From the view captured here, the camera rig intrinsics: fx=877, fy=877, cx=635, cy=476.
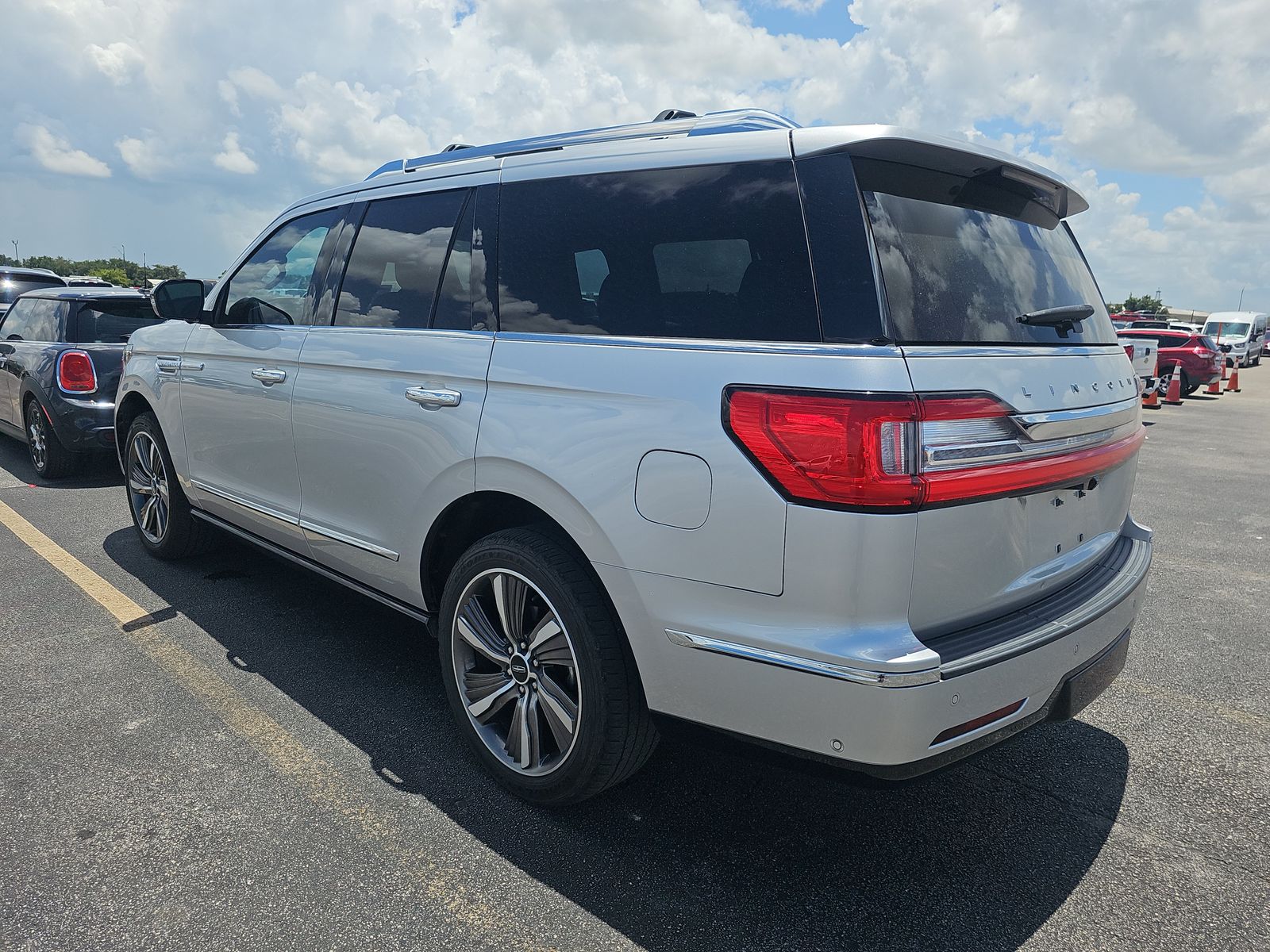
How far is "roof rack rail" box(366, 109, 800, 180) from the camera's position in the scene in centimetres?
251

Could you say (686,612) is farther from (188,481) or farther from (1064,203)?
(188,481)

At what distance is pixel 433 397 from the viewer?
113 inches

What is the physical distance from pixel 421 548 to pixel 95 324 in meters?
6.10

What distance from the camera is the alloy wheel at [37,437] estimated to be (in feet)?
24.1

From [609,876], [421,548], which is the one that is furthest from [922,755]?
[421,548]

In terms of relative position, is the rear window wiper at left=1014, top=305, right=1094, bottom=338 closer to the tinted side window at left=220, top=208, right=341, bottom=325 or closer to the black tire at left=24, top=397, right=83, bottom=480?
the tinted side window at left=220, top=208, right=341, bottom=325

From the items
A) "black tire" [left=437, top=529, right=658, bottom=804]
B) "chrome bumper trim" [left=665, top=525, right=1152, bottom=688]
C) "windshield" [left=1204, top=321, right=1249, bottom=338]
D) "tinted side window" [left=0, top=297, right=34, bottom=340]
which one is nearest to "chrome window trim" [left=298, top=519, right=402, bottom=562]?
"black tire" [left=437, top=529, right=658, bottom=804]

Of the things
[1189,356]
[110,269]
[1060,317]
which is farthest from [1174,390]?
[110,269]

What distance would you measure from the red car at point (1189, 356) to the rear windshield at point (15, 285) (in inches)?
834

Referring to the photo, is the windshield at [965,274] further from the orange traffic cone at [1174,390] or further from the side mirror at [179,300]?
the orange traffic cone at [1174,390]

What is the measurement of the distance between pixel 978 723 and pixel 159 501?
4.59 m

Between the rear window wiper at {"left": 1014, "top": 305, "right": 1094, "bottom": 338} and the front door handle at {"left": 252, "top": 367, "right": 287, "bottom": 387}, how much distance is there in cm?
281

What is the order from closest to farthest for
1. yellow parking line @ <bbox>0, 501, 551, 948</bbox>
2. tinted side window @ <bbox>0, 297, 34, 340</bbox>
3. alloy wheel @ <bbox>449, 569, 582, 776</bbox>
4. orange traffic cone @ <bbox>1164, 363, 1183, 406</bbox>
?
yellow parking line @ <bbox>0, 501, 551, 948</bbox>, alloy wheel @ <bbox>449, 569, 582, 776</bbox>, tinted side window @ <bbox>0, 297, 34, 340</bbox>, orange traffic cone @ <bbox>1164, 363, 1183, 406</bbox>

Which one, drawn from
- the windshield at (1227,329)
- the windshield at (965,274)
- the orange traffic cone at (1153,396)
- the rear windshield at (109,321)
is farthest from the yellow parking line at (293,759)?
the windshield at (1227,329)
